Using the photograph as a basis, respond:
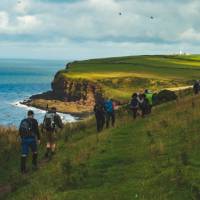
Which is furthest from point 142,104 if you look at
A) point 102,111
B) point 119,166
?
point 119,166

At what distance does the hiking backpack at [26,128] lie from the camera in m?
20.1

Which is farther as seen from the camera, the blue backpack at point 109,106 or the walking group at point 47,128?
the blue backpack at point 109,106

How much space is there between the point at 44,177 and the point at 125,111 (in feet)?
79.7

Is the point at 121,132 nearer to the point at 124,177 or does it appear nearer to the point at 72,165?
the point at 72,165

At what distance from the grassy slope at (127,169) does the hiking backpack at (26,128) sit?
1.40 metres

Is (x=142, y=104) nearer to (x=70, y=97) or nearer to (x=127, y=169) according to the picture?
(x=127, y=169)

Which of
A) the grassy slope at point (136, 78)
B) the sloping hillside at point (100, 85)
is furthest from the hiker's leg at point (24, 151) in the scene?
the grassy slope at point (136, 78)

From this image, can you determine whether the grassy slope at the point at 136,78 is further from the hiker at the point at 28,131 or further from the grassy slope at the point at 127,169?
the hiker at the point at 28,131

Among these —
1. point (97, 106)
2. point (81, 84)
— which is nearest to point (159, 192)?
point (97, 106)

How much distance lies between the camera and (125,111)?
4231 centimetres

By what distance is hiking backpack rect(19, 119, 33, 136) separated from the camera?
20109 millimetres

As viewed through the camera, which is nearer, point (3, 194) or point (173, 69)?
point (3, 194)

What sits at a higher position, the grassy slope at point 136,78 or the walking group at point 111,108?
the walking group at point 111,108

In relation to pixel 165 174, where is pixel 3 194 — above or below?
below
